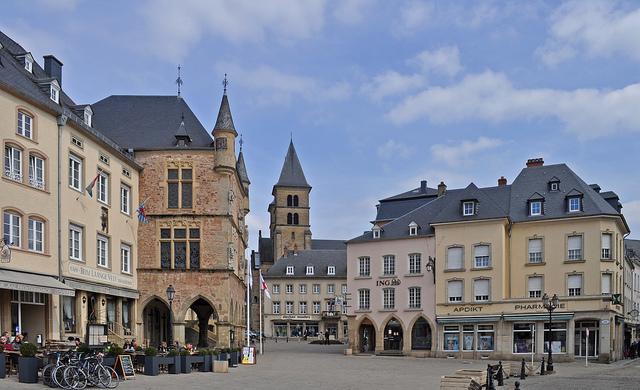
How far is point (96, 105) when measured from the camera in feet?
155

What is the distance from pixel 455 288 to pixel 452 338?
319 cm

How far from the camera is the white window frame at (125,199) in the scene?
3922cm

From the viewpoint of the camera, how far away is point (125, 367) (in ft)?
77.4

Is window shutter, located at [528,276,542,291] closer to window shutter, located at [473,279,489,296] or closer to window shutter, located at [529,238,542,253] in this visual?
window shutter, located at [529,238,542,253]

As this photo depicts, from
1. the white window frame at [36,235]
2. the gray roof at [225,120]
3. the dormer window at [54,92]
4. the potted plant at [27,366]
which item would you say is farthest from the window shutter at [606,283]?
the potted plant at [27,366]

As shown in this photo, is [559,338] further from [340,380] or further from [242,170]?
[242,170]

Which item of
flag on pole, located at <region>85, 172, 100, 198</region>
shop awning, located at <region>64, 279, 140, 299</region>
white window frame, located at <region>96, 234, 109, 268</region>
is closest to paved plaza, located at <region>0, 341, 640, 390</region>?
shop awning, located at <region>64, 279, 140, 299</region>

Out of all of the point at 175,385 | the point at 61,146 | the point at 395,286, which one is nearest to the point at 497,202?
the point at 395,286

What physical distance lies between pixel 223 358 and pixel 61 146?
10827mm

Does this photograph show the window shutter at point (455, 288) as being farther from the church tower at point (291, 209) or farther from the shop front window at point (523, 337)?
the church tower at point (291, 209)

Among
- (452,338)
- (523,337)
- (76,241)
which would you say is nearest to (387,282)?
(452,338)

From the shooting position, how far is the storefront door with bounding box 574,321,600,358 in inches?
1740

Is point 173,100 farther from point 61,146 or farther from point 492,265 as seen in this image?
point 492,265

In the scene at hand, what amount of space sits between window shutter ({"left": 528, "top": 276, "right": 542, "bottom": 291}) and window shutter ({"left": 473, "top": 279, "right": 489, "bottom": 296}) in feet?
8.64
